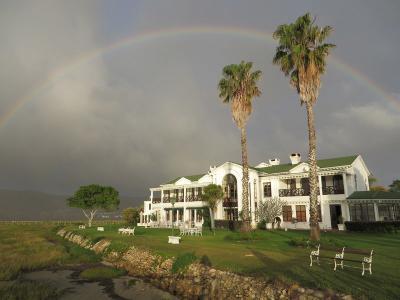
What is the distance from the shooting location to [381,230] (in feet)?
98.7

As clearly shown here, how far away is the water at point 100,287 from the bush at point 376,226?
24.8m

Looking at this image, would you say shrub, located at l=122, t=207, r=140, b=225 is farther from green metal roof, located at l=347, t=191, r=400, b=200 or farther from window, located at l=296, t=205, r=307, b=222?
green metal roof, located at l=347, t=191, r=400, b=200

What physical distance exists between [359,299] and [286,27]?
2459 centimetres

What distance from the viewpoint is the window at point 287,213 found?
39812 millimetres

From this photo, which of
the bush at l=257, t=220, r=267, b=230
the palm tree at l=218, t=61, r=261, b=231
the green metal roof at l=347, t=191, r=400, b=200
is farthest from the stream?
the green metal roof at l=347, t=191, r=400, b=200

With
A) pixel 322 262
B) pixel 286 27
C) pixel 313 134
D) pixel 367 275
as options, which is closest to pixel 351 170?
pixel 313 134

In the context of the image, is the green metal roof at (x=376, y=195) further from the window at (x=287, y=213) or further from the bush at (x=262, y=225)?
the bush at (x=262, y=225)

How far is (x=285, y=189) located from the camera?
40.8 metres

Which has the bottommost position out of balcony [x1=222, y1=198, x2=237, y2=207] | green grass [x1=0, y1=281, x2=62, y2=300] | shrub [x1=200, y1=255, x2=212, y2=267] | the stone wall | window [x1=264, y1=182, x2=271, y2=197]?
green grass [x1=0, y1=281, x2=62, y2=300]

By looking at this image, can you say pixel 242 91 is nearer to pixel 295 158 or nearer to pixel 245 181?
pixel 245 181

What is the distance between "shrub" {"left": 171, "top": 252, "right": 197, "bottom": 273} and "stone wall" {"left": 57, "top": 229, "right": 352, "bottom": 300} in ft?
0.89

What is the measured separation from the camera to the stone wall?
34.2 ft

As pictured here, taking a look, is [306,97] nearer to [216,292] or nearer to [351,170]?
[351,170]

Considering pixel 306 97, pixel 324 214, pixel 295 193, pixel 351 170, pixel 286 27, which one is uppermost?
pixel 286 27
